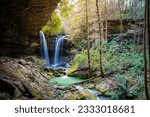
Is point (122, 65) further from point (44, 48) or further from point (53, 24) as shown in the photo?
point (44, 48)

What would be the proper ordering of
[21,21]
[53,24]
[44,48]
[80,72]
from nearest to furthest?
[21,21] < [80,72] < [53,24] < [44,48]

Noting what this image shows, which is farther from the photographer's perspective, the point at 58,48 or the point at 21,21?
the point at 58,48

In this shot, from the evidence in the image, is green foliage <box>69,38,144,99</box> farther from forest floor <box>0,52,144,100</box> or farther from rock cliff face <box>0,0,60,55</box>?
rock cliff face <box>0,0,60,55</box>

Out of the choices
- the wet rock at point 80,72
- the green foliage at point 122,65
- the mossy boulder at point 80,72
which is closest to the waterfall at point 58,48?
the green foliage at point 122,65

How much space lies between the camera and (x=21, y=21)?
300 inches

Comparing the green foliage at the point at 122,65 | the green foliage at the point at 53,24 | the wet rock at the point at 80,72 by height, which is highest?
the green foliage at the point at 53,24

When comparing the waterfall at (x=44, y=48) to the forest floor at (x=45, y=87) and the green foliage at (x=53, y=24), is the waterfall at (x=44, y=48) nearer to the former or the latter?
the green foliage at (x=53, y=24)

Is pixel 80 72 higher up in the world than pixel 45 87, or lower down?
lower down

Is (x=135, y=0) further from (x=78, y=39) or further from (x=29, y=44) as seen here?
(x=29, y=44)

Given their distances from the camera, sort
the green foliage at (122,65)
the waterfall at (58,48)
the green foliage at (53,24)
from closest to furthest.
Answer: the green foliage at (122,65) < the green foliage at (53,24) < the waterfall at (58,48)

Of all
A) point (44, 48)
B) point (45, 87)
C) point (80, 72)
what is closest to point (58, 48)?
point (44, 48)

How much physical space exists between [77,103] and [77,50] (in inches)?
401

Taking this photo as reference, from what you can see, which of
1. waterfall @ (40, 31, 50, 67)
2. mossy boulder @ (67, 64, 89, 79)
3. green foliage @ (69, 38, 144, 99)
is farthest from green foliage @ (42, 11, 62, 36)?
mossy boulder @ (67, 64, 89, 79)

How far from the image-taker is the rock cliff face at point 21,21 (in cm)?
633
